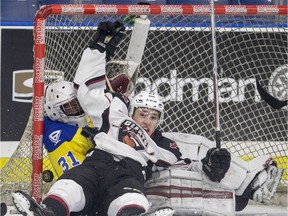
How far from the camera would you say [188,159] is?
15.7 ft

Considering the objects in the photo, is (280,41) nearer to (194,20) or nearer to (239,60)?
(239,60)

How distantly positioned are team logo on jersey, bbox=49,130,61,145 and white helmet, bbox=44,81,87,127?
4.5 inches

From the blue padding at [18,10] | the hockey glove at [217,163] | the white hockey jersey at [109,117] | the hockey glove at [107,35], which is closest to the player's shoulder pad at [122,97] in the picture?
the white hockey jersey at [109,117]

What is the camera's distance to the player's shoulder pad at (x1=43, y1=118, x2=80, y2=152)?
471cm

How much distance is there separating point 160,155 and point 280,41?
51.1 inches

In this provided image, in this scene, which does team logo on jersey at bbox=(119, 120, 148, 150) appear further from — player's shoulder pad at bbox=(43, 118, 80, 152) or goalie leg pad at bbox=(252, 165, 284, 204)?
goalie leg pad at bbox=(252, 165, 284, 204)

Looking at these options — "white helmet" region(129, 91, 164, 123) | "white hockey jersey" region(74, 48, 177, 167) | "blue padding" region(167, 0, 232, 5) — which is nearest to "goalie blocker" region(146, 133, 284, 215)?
"white hockey jersey" region(74, 48, 177, 167)

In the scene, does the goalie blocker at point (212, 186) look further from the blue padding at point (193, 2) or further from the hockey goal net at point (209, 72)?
the blue padding at point (193, 2)

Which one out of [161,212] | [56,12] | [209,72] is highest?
[56,12]

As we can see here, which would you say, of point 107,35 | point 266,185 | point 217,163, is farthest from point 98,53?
point 266,185

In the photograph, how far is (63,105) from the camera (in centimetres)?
477

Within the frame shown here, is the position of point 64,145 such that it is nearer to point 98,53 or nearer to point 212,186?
point 98,53

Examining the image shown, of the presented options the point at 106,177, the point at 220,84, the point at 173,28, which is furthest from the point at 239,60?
the point at 106,177

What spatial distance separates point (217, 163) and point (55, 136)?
806mm
